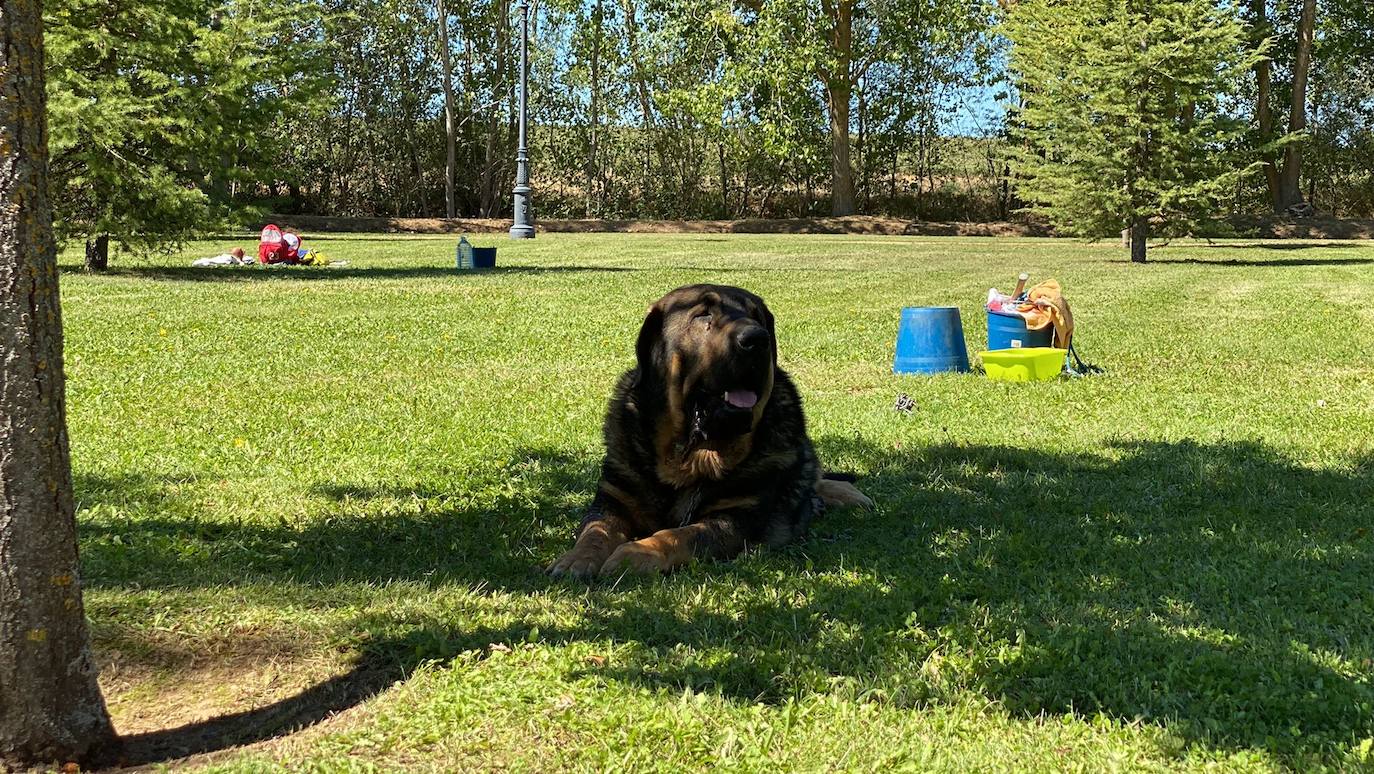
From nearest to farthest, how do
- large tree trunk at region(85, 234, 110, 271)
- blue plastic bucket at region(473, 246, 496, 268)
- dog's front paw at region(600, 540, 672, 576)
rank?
dog's front paw at region(600, 540, 672, 576)
large tree trunk at region(85, 234, 110, 271)
blue plastic bucket at region(473, 246, 496, 268)

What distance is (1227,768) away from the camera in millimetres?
2963

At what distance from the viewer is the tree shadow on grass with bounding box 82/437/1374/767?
343cm

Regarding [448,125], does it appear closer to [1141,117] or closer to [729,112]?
[729,112]

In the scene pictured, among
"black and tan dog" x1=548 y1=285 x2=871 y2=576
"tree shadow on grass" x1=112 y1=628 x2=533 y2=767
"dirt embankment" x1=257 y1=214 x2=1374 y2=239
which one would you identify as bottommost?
"tree shadow on grass" x1=112 y1=628 x2=533 y2=767

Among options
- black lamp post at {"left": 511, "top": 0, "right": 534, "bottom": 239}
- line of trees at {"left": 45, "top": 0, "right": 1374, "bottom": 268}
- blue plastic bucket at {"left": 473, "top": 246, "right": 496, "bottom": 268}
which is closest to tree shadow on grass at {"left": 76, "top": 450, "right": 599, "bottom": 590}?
blue plastic bucket at {"left": 473, "top": 246, "right": 496, "bottom": 268}

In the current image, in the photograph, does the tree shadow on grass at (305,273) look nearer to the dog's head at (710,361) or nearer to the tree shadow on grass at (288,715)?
the dog's head at (710,361)

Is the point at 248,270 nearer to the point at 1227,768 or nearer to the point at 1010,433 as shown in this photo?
the point at 1010,433

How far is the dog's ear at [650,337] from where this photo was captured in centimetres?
495

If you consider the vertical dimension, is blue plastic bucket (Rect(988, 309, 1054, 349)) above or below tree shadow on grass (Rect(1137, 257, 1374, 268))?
below

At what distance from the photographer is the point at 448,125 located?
42906mm

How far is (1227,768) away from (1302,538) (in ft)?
8.38

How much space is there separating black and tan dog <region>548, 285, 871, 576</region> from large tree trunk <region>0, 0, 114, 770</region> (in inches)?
76.3

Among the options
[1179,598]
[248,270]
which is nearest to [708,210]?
[248,270]

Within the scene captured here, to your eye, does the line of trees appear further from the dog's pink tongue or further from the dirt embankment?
the dog's pink tongue
